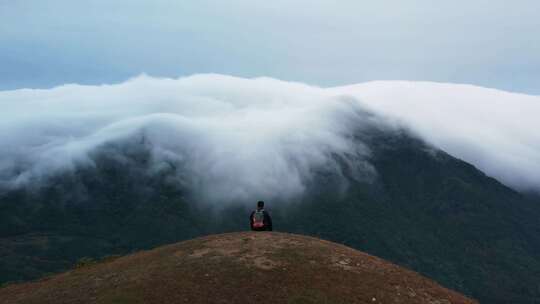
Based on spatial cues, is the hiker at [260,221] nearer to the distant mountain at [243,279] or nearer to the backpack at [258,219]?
the backpack at [258,219]

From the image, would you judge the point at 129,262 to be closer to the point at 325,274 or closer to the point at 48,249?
the point at 325,274

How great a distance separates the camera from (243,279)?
84.5 feet

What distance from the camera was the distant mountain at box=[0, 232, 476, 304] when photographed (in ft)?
81.3

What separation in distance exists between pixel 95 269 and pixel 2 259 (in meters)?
163

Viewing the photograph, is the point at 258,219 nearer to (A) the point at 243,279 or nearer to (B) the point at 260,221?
(B) the point at 260,221

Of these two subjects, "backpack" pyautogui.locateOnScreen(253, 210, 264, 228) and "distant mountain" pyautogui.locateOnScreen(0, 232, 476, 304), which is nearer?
"distant mountain" pyautogui.locateOnScreen(0, 232, 476, 304)

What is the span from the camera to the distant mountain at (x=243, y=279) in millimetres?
24766

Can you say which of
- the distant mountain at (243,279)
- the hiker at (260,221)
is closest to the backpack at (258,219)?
the hiker at (260,221)

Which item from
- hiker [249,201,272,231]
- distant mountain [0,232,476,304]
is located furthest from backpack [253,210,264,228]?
distant mountain [0,232,476,304]

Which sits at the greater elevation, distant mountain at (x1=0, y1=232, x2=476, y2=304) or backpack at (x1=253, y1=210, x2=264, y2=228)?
backpack at (x1=253, y1=210, x2=264, y2=228)

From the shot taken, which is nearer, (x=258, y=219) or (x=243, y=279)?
(x=243, y=279)

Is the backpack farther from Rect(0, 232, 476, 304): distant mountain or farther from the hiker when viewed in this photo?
Rect(0, 232, 476, 304): distant mountain

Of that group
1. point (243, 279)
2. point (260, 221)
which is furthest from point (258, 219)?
point (243, 279)

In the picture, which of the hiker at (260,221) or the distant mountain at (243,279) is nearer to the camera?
the distant mountain at (243,279)
